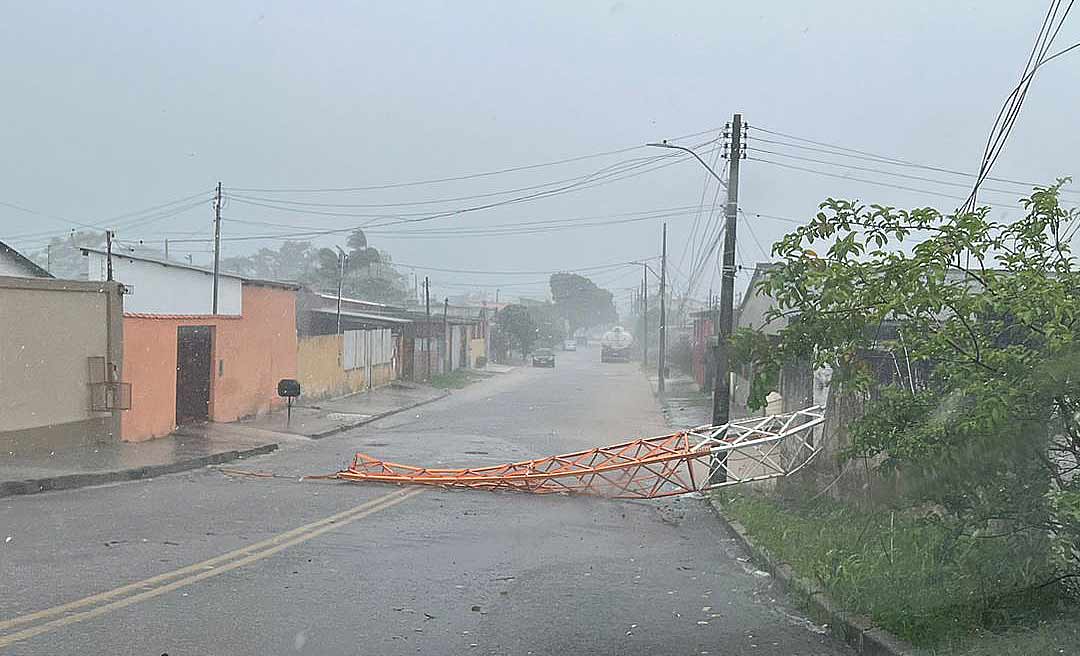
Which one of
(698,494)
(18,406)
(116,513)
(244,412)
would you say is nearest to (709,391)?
(244,412)

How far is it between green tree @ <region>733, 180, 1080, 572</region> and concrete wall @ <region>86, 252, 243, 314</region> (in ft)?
75.0

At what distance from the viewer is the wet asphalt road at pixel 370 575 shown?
24.0 ft

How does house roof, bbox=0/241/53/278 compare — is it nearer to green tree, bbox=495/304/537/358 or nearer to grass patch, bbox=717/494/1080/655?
grass patch, bbox=717/494/1080/655

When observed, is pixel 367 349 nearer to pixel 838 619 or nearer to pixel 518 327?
pixel 838 619

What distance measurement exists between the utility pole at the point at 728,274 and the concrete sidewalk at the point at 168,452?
27.4ft

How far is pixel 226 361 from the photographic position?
25.8 meters

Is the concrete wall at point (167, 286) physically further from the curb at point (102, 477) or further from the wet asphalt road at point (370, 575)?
the wet asphalt road at point (370, 575)

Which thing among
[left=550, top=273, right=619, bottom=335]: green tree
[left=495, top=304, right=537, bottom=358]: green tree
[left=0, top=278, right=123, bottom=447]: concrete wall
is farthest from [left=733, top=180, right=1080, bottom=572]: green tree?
[left=550, top=273, right=619, bottom=335]: green tree

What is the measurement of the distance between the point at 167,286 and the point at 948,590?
27056 millimetres

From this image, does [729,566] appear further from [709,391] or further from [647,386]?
[647,386]

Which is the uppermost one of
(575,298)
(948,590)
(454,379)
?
(575,298)

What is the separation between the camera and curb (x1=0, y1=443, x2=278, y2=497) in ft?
45.9

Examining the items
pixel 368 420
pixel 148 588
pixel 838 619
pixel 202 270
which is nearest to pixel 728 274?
pixel 838 619

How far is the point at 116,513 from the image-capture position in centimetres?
1245
